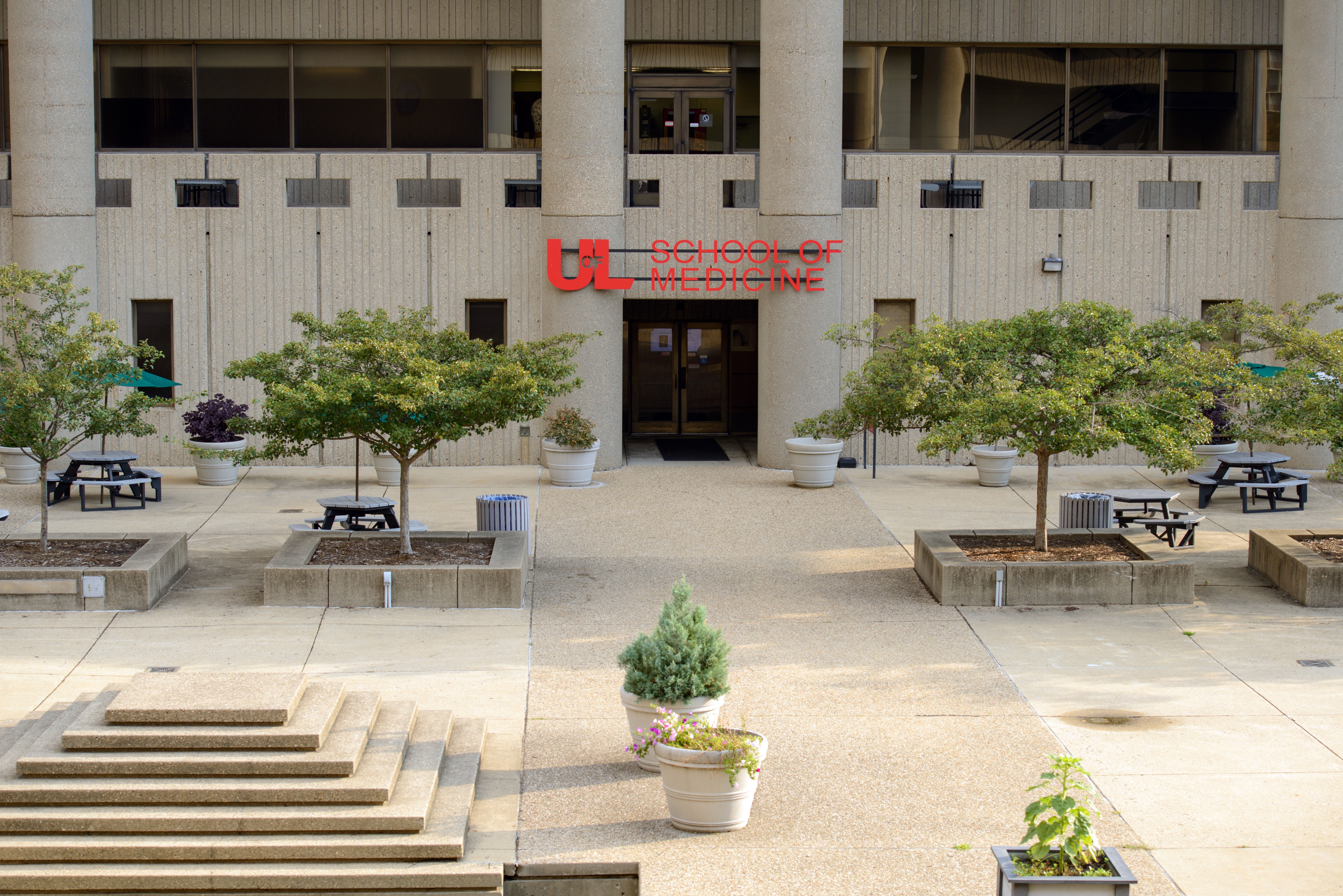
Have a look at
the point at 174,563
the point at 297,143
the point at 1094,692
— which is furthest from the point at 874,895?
the point at 297,143

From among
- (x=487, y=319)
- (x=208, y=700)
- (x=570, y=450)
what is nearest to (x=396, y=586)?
(x=208, y=700)

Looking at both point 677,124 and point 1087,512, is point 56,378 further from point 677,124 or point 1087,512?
point 677,124

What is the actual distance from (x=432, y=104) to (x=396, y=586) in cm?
1248

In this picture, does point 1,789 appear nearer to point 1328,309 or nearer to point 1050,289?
point 1050,289

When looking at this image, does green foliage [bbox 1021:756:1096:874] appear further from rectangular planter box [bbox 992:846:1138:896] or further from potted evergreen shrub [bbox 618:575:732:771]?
potted evergreen shrub [bbox 618:575:732:771]

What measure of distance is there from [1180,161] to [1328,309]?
3.66 meters

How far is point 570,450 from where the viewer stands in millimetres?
21844

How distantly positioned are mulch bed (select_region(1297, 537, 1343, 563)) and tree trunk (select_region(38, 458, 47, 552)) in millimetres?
14321

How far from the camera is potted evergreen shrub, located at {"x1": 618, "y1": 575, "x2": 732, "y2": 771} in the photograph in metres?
9.61

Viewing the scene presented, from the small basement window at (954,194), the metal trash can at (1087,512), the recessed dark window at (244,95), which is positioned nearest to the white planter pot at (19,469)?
the recessed dark window at (244,95)

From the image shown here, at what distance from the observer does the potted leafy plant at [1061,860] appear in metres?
6.94

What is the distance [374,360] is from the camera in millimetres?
14836

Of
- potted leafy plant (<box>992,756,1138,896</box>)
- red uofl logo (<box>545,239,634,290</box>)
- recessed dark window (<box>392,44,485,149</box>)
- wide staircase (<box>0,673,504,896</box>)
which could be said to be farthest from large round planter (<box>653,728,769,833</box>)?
recessed dark window (<box>392,44,485,149</box>)

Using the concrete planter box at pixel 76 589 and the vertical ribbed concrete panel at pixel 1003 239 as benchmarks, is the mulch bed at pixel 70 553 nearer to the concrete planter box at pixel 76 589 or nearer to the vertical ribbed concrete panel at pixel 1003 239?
the concrete planter box at pixel 76 589
